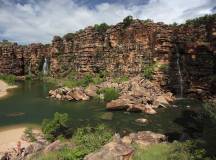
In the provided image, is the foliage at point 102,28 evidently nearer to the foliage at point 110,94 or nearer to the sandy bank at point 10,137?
the foliage at point 110,94

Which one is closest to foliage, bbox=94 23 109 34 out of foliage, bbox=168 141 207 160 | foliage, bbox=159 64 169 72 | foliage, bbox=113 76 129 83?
foliage, bbox=113 76 129 83

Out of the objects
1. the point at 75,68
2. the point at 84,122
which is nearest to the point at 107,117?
the point at 84,122

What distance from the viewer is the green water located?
38.4 metres

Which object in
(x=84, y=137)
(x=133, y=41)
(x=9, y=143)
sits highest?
(x=133, y=41)

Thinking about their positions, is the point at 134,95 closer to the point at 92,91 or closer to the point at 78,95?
the point at 78,95

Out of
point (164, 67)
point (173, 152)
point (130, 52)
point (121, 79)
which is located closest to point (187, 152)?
point (173, 152)

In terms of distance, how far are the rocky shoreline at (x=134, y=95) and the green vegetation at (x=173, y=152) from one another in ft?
75.4

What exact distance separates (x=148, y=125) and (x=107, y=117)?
738cm

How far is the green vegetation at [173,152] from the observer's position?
19750 millimetres

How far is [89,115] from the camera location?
45.6m

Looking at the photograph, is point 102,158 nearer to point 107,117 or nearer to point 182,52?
point 107,117

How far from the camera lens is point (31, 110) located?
165 ft

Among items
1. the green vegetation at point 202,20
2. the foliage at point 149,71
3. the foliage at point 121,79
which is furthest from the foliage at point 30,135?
the green vegetation at point 202,20

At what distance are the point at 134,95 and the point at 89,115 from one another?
39.8ft
